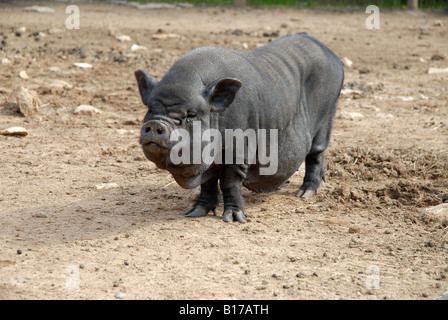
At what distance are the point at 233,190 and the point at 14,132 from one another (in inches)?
125

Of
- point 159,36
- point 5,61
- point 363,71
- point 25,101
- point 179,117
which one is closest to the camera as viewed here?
point 179,117

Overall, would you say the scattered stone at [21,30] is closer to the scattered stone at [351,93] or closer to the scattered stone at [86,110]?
the scattered stone at [86,110]

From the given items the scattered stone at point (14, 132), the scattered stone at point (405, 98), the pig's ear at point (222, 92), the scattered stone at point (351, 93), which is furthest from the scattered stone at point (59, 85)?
the pig's ear at point (222, 92)

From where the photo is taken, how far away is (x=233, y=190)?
17.1 ft

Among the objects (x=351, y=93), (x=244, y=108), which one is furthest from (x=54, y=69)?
(x=244, y=108)

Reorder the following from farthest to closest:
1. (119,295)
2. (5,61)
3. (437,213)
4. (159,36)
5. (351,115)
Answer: (159,36), (5,61), (351,115), (437,213), (119,295)

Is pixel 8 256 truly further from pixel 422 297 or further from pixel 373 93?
pixel 373 93

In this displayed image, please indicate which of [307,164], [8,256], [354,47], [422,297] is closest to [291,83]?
[307,164]

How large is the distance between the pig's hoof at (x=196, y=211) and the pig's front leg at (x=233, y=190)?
0.60 feet

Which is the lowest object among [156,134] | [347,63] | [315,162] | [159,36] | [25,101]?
[315,162]

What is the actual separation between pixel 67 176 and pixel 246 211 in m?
1.85

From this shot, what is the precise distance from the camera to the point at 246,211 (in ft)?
18.1

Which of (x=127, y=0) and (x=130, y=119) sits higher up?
(x=127, y=0)

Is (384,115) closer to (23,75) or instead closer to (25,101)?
(25,101)
